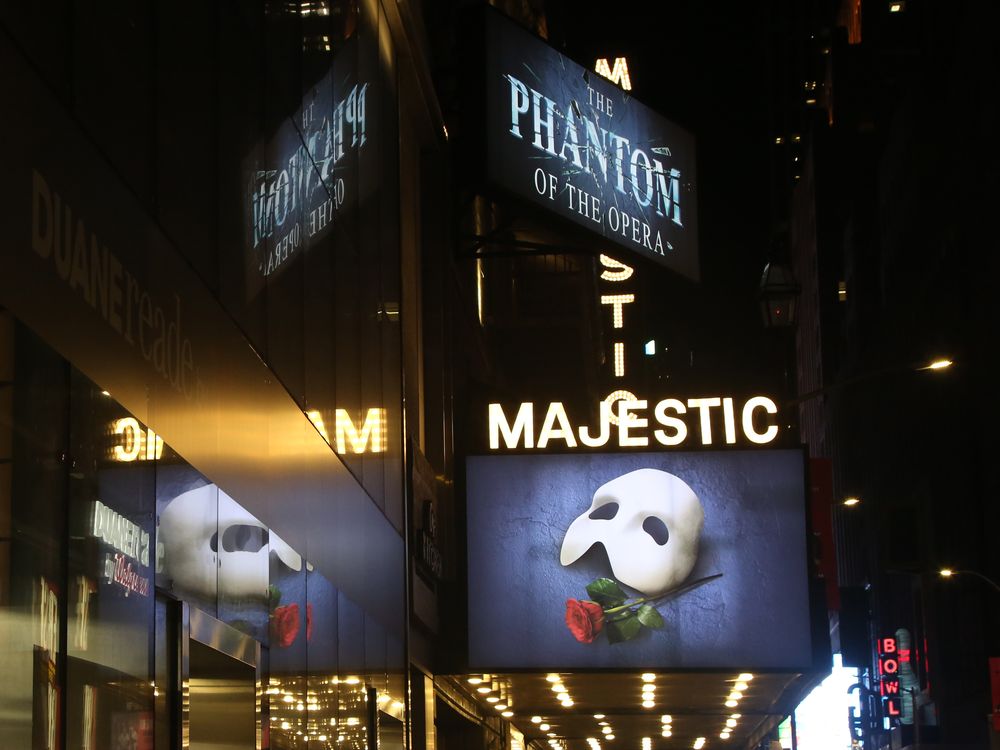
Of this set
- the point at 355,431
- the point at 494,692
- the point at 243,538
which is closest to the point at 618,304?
the point at 494,692

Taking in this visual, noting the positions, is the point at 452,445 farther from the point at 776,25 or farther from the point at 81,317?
the point at 776,25

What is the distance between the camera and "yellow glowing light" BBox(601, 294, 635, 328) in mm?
70062

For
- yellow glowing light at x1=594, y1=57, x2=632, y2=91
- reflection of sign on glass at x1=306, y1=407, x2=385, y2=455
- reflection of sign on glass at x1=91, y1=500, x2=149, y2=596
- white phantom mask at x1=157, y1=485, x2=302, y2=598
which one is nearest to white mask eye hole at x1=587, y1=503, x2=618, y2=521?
reflection of sign on glass at x1=306, y1=407, x2=385, y2=455

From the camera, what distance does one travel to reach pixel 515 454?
93.0ft

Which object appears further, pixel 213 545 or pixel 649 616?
pixel 649 616

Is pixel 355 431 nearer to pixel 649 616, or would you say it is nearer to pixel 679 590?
pixel 649 616

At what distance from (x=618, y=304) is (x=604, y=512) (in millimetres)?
43293

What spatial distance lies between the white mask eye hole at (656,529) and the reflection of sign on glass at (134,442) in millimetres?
18793

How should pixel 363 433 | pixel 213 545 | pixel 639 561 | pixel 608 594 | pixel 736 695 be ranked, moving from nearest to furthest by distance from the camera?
pixel 213 545 → pixel 363 433 → pixel 608 594 → pixel 639 561 → pixel 736 695

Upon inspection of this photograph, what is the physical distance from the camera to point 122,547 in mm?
9023

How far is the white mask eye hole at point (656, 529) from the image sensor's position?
28.0 metres

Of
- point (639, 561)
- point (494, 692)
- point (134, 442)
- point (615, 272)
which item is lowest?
point (494, 692)

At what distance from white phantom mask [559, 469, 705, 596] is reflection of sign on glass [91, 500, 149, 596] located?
18858 mm

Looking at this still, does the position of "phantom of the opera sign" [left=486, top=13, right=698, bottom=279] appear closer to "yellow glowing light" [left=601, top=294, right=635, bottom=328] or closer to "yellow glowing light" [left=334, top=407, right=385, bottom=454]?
"yellow glowing light" [left=334, top=407, right=385, bottom=454]
